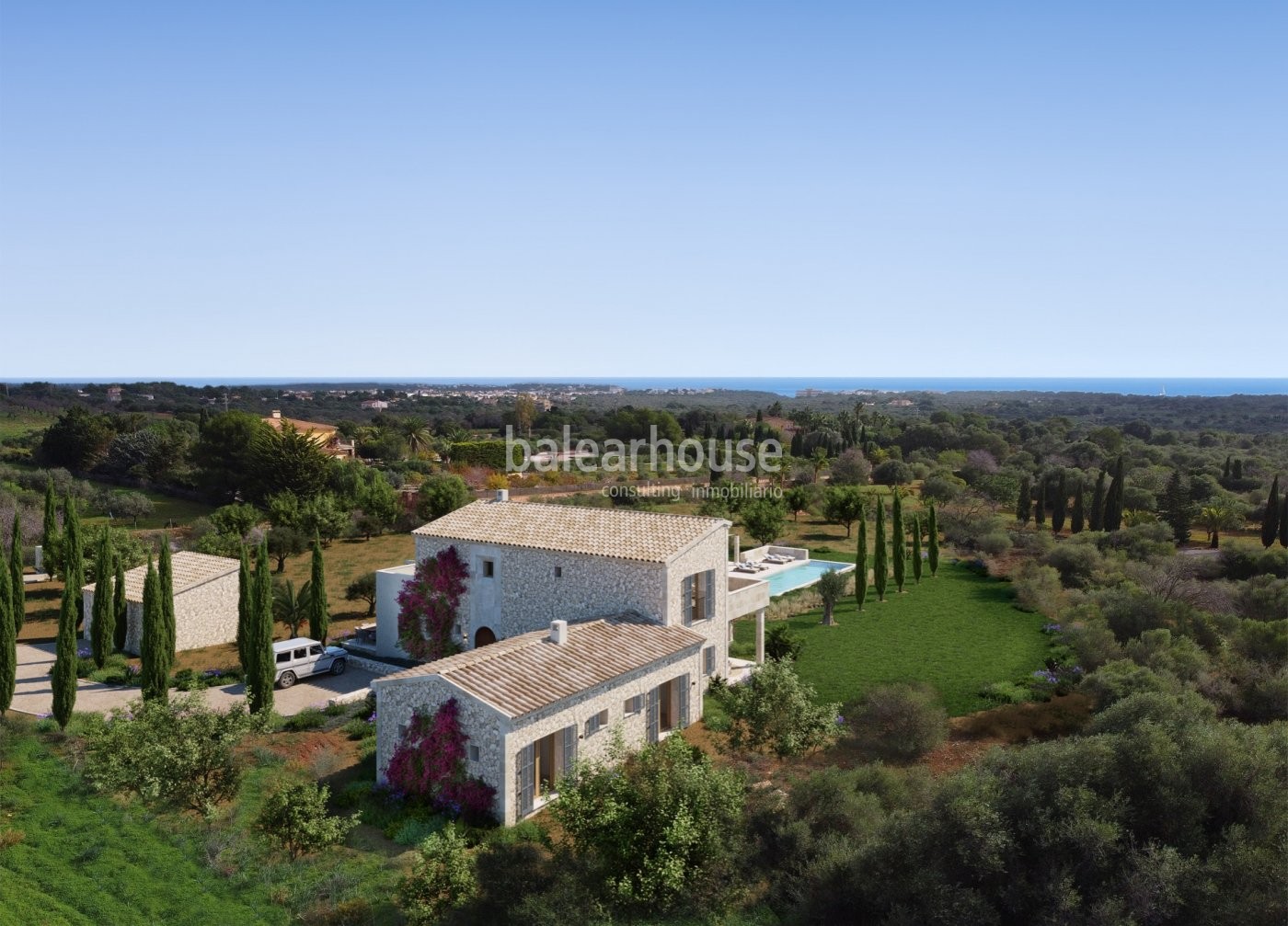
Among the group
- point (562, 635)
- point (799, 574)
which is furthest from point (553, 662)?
point (799, 574)

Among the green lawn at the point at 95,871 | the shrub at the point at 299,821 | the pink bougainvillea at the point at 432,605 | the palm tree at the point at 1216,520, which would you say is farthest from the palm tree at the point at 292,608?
the palm tree at the point at 1216,520

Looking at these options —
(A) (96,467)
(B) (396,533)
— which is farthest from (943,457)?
(A) (96,467)

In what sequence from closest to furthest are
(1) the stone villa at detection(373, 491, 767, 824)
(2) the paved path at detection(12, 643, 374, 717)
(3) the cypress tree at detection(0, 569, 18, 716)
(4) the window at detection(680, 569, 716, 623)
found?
(1) the stone villa at detection(373, 491, 767, 824)
(3) the cypress tree at detection(0, 569, 18, 716)
(2) the paved path at detection(12, 643, 374, 717)
(4) the window at detection(680, 569, 716, 623)

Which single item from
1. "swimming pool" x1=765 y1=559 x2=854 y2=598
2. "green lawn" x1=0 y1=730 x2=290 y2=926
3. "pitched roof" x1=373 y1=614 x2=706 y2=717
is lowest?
"swimming pool" x1=765 y1=559 x2=854 y2=598

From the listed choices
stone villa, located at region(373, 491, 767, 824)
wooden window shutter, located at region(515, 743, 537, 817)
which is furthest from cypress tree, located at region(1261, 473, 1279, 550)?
wooden window shutter, located at region(515, 743, 537, 817)

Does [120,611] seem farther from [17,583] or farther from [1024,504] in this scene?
[1024,504]

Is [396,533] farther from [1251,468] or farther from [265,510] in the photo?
[1251,468]

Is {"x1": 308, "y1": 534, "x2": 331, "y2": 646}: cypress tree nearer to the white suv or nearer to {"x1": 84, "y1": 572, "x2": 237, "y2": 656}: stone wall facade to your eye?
the white suv
